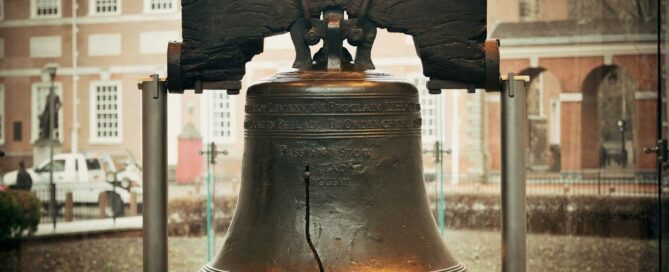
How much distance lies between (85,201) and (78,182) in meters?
0.13

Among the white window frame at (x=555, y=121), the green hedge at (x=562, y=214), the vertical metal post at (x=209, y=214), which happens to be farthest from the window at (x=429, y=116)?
the vertical metal post at (x=209, y=214)

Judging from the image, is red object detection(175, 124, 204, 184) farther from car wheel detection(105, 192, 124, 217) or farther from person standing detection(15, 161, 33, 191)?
person standing detection(15, 161, 33, 191)

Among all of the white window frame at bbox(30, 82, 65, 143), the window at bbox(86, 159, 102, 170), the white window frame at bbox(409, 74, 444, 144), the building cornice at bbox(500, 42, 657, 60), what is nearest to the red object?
the window at bbox(86, 159, 102, 170)

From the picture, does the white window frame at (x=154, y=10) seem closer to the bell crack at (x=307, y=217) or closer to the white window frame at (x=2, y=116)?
the white window frame at (x=2, y=116)

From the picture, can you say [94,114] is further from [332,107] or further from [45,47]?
[332,107]

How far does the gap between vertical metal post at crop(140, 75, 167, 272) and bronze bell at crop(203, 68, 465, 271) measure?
19 centimetres

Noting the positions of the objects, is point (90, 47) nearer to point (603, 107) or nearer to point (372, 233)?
point (603, 107)

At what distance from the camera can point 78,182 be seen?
7.64 meters

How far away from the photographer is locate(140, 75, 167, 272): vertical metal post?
11.6 ft

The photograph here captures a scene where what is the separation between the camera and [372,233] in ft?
11.1

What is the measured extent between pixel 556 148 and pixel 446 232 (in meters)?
0.94

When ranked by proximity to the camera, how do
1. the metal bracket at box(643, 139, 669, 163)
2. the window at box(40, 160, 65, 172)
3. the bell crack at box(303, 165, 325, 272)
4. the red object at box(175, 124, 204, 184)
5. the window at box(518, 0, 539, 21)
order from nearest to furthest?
the bell crack at box(303, 165, 325, 272)
the metal bracket at box(643, 139, 669, 163)
the red object at box(175, 124, 204, 184)
the window at box(518, 0, 539, 21)
the window at box(40, 160, 65, 172)

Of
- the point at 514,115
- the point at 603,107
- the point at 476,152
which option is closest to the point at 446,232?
the point at 476,152

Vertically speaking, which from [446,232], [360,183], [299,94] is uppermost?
[299,94]
